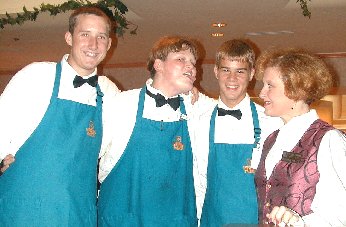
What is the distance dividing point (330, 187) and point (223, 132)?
134 centimetres

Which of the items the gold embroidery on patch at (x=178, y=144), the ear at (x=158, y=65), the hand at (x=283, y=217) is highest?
the ear at (x=158, y=65)

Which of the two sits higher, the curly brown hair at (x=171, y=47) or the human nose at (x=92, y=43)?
the curly brown hair at (x=171, y=47)

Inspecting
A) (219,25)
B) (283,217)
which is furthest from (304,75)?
(219,25)

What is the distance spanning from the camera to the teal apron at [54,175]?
235 centimetres

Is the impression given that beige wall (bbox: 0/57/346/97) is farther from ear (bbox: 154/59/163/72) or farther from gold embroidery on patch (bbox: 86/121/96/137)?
gold embroidery on patch (bbox: 86/121/96/137)

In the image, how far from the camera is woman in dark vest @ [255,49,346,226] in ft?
5.77

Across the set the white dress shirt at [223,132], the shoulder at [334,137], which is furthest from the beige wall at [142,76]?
the shoulder at [334,137]

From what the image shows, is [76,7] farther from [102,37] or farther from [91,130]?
[91,130]

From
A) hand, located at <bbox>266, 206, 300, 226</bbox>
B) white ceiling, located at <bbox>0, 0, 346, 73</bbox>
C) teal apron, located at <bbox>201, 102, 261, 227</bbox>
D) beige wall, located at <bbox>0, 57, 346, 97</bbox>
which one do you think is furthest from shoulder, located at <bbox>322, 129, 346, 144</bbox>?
beige wall, located at <bbox>0, 57, 346, 97</bbox>

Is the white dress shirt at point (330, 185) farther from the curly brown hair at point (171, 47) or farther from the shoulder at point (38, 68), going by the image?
the shoulder at point (38, 68)

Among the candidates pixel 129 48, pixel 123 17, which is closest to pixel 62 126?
pixel 123 17

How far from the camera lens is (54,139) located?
2436 mm

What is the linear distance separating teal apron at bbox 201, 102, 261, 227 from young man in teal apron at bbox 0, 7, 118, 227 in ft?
2.54

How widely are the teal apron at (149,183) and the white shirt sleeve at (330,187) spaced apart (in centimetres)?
110
